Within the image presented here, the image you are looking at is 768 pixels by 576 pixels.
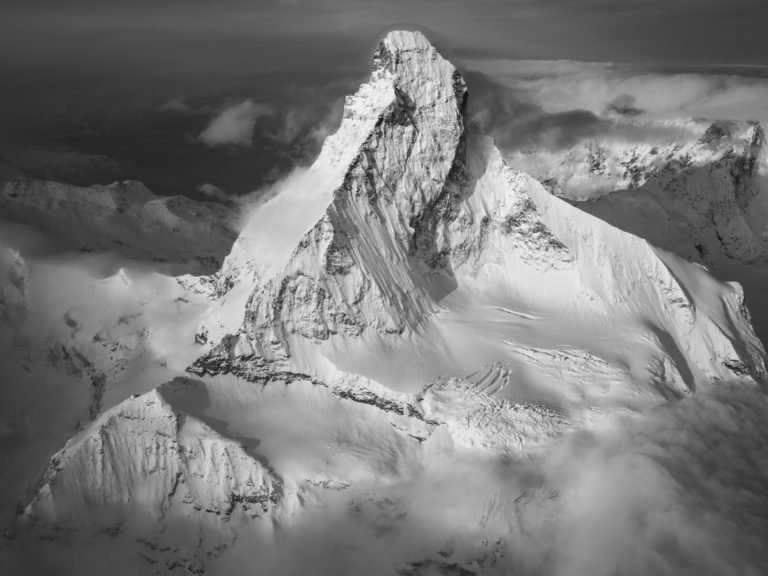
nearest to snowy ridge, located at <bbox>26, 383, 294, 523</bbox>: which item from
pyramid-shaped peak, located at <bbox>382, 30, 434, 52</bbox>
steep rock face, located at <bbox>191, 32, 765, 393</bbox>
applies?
steep rock face, located at <bbox>191, 32, 765, 393</bbox>

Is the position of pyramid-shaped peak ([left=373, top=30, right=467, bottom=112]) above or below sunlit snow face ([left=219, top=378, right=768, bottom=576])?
above

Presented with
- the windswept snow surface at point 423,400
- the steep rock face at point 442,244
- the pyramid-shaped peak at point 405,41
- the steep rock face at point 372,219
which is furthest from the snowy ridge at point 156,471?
the pyramid-shaped peak at point 405,41

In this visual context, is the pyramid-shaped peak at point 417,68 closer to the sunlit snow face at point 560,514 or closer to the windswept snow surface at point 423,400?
the windswept snow surface at point 423,400

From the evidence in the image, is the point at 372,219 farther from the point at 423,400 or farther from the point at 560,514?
the point at 560,514

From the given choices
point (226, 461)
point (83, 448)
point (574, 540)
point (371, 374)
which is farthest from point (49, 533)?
point (574, 540)

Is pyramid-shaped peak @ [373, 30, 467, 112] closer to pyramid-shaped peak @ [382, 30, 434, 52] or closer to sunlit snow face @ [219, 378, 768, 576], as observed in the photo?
pyramid-shaped peak @ [382, 30, 434, 52]

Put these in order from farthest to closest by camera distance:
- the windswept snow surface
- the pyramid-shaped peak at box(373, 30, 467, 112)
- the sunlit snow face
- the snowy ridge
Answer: the pyramid-shaped peak at box(373, 30, 467, 112), the snowy ridge, the windswept snow surface, the sunlit snow face

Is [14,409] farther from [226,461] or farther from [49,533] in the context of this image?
[226,461]

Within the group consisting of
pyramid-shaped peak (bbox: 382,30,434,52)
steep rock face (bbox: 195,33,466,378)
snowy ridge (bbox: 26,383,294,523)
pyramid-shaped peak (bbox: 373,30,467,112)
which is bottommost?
snowy ridge (bbox: 26,383,294,523)
